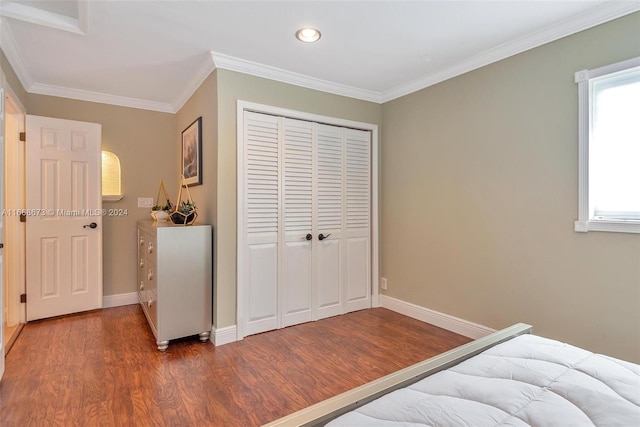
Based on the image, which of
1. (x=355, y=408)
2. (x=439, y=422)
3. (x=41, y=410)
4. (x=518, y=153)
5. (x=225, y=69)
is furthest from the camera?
(x=225, y=69)

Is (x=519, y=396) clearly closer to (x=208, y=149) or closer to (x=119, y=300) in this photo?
(x=208, y=149)

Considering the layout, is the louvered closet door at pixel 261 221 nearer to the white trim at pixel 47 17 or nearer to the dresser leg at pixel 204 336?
the dresser leg at pixel 204 336

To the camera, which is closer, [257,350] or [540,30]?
[540,30]

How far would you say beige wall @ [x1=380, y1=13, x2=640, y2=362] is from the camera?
2084 mm

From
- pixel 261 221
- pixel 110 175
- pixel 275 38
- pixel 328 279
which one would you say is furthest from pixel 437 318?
pixel 110 175

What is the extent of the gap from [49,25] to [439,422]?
314cm

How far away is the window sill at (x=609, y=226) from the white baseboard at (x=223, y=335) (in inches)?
105

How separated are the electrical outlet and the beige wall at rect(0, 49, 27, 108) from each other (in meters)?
1.37

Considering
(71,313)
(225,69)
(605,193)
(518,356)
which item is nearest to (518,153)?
(605,193)

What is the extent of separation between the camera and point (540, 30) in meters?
2.30

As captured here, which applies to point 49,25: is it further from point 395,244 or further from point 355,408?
point 395,244

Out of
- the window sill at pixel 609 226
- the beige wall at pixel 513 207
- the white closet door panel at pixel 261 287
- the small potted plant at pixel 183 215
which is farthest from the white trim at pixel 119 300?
the window sill at pixel 609 226

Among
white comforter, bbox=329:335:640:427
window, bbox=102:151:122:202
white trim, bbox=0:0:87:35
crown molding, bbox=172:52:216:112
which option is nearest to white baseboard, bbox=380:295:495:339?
white comforter, bbox=329:335:640:427

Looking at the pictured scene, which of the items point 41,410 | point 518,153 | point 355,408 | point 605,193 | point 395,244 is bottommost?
point 41,410
